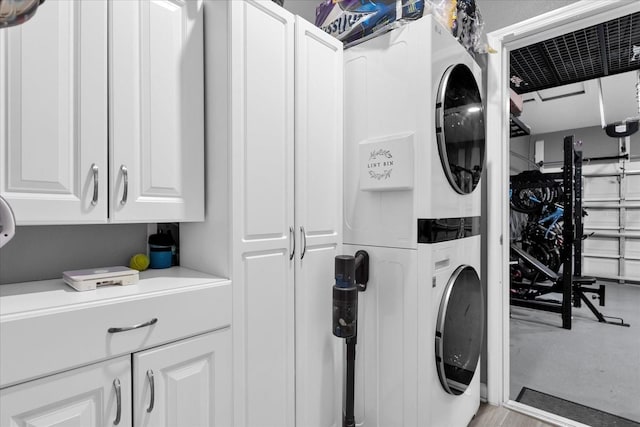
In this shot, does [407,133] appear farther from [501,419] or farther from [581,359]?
[581,359]

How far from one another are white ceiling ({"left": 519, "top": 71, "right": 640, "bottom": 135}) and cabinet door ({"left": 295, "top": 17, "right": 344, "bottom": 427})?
401cm

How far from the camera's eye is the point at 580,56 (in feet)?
9.11

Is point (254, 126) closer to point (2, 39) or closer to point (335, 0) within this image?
point (2, 39)

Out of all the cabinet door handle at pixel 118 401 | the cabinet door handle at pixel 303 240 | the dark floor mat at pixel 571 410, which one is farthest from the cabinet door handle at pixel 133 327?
the dark floor mat at pixel 571 410

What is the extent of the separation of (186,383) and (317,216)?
838 millimetres

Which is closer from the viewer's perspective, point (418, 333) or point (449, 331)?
point (418, 333)

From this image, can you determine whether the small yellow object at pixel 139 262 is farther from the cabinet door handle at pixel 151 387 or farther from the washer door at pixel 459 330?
A: the washer door at pixel 459 330

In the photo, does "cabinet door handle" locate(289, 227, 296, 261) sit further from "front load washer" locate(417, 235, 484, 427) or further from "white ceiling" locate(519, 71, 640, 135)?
"white ceiling" locate(519, 71, 640, 135)

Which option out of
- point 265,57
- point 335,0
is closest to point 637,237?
point 335,0

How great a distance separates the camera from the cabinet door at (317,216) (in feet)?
4.78

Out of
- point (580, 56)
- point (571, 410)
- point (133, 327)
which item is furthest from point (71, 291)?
point (580, 56)

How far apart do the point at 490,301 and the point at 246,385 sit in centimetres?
157

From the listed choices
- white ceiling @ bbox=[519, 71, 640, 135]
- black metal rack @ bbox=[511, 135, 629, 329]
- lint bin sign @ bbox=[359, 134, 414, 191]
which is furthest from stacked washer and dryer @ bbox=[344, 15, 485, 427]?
white ceiling @ bbox=[519, 71, 640, 135]

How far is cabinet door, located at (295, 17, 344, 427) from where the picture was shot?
1.46 meters
